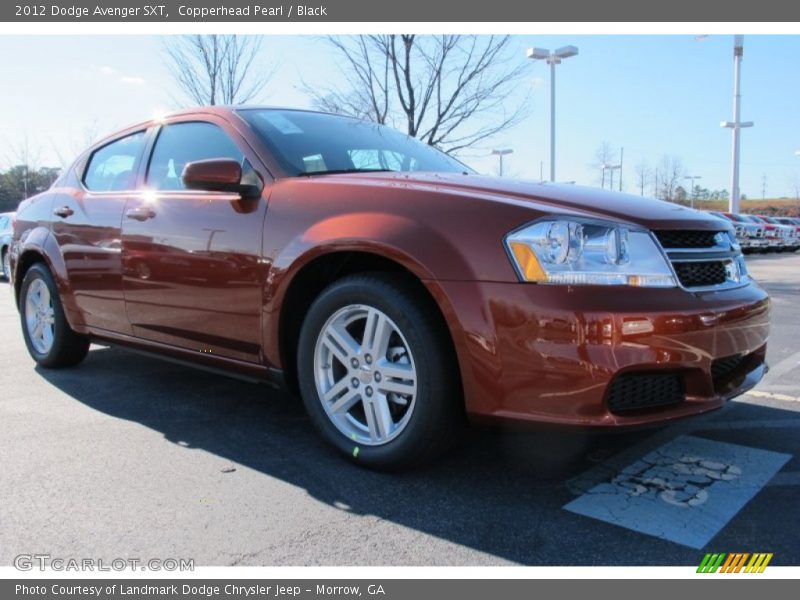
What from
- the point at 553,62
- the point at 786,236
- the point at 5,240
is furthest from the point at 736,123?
the point at 5,240

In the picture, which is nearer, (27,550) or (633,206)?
(27,550)

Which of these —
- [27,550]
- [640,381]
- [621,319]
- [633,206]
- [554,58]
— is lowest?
[27,550]

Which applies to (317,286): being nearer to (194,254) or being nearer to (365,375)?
(365,375)

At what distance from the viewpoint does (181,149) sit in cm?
387

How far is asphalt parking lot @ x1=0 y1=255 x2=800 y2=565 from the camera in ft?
7.36

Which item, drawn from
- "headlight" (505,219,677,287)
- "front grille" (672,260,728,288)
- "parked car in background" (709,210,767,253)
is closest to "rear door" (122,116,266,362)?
"headlight" (505,219,677,287)

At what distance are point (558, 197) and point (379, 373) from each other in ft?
3.38

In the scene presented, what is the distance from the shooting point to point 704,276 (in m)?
2.68

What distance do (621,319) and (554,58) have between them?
57.7 feet

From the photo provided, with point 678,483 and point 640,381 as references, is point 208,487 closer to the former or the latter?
point 640,381

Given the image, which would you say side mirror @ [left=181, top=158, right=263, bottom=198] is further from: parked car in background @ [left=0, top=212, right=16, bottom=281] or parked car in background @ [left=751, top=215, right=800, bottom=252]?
parked car in background @ [left=751, top=215, right=800, bottom=252]

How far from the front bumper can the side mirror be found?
1230 mm

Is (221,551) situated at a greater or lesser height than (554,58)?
lesser

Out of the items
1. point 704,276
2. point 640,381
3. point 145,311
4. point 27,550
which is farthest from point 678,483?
point 145,311
